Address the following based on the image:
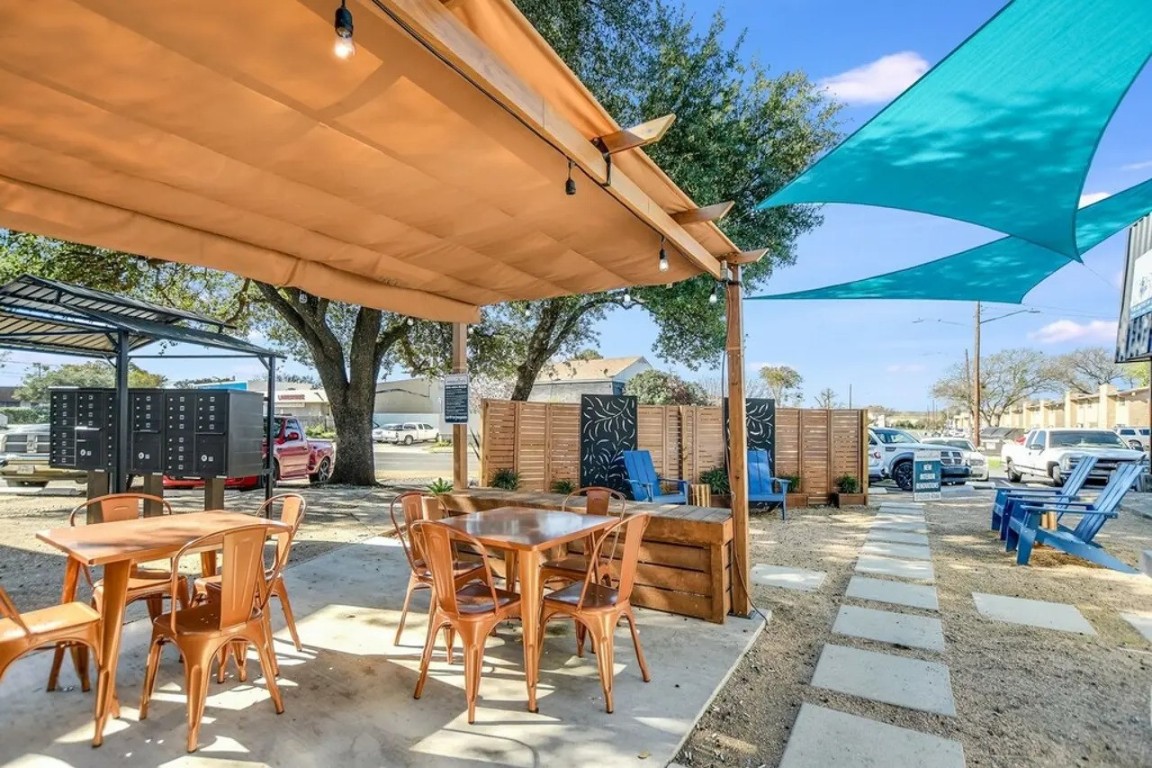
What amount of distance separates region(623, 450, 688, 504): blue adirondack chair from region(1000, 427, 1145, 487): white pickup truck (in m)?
9.53

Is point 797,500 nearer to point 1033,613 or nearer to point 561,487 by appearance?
point 561,487

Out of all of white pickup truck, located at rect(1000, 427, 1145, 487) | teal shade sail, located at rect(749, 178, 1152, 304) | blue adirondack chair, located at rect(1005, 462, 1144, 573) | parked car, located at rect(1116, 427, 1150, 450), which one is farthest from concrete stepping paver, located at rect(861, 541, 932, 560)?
parked car, located at rect(1116, 427, 1150, 450)

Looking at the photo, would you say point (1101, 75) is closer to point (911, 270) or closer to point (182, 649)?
point (911, 270)

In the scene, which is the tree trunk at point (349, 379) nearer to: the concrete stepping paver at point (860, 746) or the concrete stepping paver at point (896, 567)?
the concrete stepping paver at point (896, 567)

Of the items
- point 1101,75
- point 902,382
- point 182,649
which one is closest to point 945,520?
point 1101,75

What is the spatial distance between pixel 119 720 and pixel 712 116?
8211 millimetres

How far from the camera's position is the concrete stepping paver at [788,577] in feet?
15.9

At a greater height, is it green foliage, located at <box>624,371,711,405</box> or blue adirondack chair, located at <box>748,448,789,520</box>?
green foliage, located at <box>624,371,711,405</box>

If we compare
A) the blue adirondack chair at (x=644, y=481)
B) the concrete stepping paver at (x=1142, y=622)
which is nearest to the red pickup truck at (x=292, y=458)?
the blue adirondack chair at (x=644, y=481)

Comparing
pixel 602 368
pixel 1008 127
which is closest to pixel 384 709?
pixel 1008 127

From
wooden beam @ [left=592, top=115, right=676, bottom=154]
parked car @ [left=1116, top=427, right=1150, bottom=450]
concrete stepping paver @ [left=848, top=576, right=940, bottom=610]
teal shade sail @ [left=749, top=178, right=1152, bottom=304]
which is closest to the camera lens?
wooden beam @ [left=592, top=115, right=676, bottom=154]

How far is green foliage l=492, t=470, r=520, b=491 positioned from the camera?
743cm

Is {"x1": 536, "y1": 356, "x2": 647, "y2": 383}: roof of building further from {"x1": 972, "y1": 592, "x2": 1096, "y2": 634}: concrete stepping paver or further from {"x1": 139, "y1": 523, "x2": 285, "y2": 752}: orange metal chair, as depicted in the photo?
{"x1": 139, "y1": 523, "x2": 285, "y2": 752}: orange metal chair

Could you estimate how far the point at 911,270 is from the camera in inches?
202
